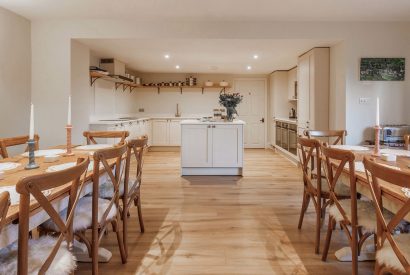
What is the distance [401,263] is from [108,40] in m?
4.41

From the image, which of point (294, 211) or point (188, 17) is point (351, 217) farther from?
point (188, 17)

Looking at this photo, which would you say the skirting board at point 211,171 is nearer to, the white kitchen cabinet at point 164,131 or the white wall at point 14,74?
the white wall at point 14,74

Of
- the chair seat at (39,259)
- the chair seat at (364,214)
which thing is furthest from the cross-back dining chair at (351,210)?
the chair seat at (39,259)

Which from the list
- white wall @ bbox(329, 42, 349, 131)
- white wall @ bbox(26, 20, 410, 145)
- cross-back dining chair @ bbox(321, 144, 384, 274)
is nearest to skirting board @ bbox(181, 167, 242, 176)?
white wall @ bbox(329, 42, 349, 131)

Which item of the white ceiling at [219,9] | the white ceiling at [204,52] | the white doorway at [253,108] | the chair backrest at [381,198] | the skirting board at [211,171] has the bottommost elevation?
the skirting board at [211,171]

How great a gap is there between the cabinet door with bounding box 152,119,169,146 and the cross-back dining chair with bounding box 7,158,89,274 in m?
6.62

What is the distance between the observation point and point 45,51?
4363 millimetres

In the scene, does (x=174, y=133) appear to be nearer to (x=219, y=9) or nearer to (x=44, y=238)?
(x=219, y=9)

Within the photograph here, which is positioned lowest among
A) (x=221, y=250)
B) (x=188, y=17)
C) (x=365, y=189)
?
(x=221, y=250)

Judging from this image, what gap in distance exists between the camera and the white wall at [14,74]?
380 cm

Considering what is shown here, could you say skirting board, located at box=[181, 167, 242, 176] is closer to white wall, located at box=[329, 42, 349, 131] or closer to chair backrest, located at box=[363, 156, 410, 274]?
white wall, located at box=[329, 42, 349, 131]

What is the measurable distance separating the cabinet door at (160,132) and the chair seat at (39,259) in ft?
21.8

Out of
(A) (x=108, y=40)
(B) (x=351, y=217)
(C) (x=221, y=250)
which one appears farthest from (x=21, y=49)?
(B) (x=351, y=217)

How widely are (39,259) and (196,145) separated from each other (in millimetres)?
3647
